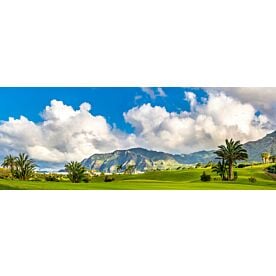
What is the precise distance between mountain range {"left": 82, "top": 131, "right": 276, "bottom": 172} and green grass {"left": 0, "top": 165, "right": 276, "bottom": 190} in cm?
13

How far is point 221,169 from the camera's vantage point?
952 cm

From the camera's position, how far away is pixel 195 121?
9.45m

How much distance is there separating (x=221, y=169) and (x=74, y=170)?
7.05 feet

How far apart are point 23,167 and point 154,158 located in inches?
75.7

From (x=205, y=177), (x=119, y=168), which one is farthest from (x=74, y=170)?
(x=205, y=177)

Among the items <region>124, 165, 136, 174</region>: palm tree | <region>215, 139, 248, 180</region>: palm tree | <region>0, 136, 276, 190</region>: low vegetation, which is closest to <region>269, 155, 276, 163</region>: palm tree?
<region>0, 136, 276, 190</region>: low vegetation

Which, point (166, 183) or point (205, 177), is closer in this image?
point (166, 183)

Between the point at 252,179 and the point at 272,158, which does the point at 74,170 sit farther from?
the point at 272,158

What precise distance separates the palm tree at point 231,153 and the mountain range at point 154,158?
0.08 meters

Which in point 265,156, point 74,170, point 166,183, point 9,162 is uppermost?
point 265,156

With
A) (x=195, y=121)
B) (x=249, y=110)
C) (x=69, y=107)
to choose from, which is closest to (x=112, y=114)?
(x=69, y=107)

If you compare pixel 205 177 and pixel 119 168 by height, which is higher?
pixel 119 168
